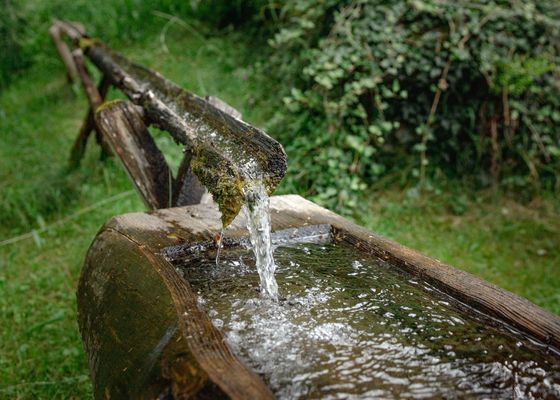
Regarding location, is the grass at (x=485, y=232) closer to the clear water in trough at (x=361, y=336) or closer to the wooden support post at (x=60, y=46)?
the clear water in trough at (x=361, y=336)

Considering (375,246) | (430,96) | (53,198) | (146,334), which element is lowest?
(53,198)

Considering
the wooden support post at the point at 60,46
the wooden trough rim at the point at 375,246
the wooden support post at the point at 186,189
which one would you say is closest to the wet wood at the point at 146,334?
the wooden trough rim at the point at 375,246

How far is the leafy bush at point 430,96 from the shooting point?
14.0 ft

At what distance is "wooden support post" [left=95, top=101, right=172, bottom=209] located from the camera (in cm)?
273

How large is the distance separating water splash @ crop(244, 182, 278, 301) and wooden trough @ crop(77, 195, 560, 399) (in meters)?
0.22

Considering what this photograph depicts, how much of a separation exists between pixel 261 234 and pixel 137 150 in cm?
114

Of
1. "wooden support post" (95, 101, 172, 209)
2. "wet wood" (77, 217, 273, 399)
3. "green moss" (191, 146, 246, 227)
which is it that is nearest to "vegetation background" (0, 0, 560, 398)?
"wooden support post" (95, 101, 172, 209)

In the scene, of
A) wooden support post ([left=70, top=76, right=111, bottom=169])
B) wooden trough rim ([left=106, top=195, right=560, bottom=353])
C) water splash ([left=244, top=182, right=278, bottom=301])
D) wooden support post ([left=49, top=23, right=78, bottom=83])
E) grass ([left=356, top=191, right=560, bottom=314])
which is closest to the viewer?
wooden trough rim ([left=106, top=195, right=560, bottom=353])

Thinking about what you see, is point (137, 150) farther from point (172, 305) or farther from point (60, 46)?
point (60, 46)

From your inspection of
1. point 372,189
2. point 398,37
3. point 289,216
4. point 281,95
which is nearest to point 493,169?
point 372,189

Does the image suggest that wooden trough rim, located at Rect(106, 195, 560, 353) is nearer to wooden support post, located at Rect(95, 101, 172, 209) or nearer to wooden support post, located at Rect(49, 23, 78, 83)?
wooden support post, located at Rect(95, 101, 172, 209)

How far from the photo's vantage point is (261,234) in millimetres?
1974

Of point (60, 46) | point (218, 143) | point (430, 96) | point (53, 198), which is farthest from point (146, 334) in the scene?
point (60, 46)

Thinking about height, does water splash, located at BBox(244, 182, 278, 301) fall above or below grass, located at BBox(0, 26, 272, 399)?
above
